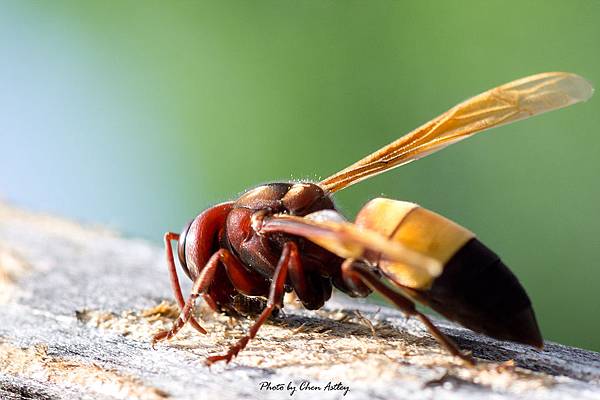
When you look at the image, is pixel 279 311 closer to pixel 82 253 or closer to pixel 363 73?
pixel 82 253

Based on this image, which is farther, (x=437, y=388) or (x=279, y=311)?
(x=279, y=311)

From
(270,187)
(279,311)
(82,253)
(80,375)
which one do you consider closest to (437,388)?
(80,375)

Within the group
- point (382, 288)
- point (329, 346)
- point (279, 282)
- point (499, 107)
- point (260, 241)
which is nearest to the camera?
point (329, 346)

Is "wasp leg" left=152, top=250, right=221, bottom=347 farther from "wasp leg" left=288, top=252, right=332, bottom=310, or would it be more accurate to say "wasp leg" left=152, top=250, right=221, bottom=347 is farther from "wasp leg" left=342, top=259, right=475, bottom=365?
"wasp leg" left=342, top=259, right=475, bottom=365

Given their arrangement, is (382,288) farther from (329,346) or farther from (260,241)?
(260,241)

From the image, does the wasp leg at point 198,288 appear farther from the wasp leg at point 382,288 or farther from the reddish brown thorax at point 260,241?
the wasp leg at point 382,288

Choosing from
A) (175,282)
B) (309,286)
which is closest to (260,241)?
(309,286)
